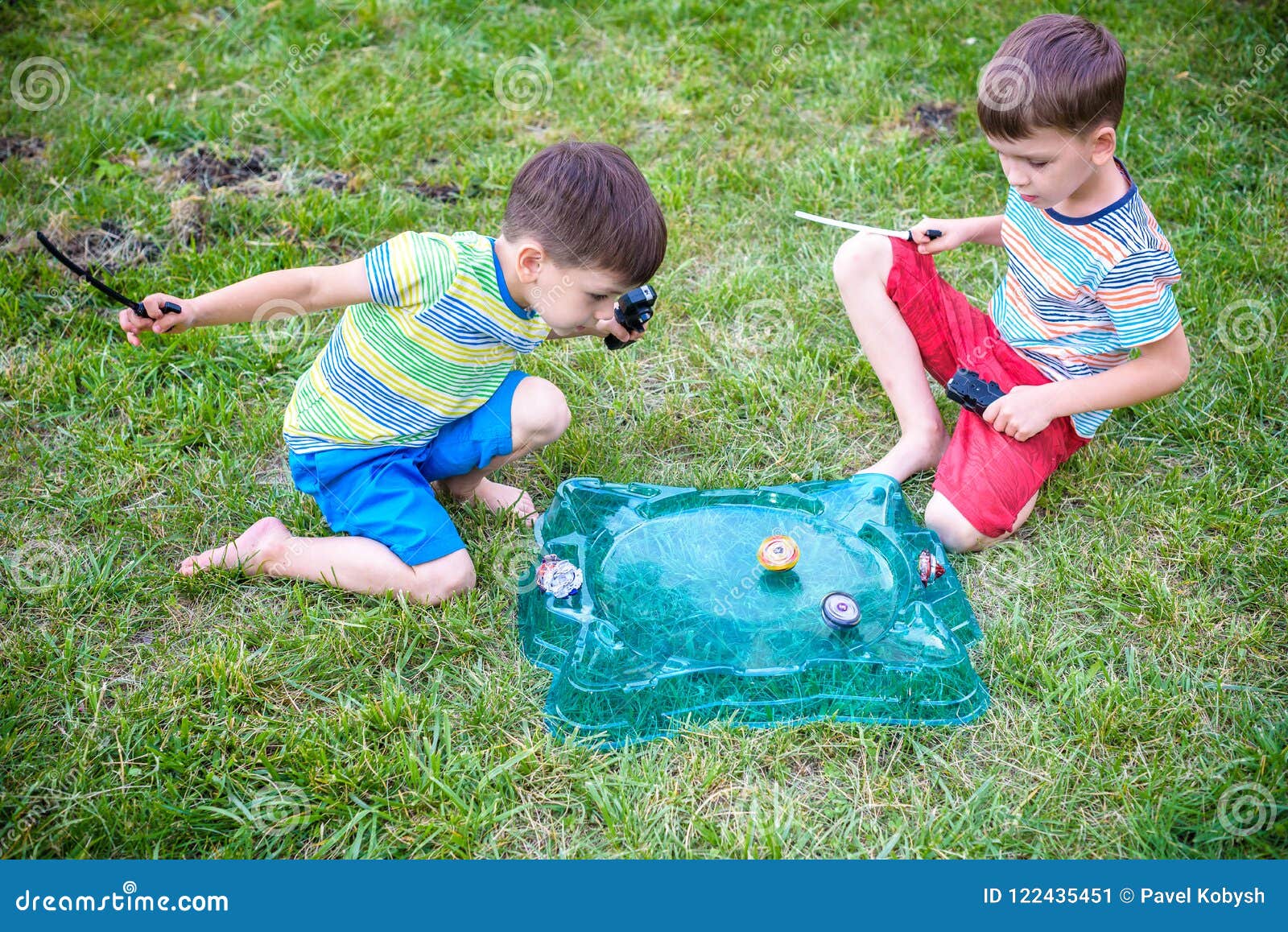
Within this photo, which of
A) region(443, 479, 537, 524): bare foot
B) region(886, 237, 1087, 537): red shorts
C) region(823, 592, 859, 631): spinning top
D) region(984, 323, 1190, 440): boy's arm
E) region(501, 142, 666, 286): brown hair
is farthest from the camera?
region(443, 479, 537, 524): bare foot

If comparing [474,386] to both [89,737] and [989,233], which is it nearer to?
[89,737]

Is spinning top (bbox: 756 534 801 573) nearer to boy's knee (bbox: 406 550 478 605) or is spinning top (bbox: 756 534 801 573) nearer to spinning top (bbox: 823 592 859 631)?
spinning top (bbox: 823 592 859 631)

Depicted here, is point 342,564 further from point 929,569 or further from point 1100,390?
point 1100,390

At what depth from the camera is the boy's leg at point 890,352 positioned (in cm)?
254

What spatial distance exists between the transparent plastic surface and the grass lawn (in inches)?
2.9

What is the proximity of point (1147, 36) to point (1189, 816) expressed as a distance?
3.32m

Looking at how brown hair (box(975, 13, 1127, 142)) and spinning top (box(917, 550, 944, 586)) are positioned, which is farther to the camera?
spinning top (box(917, 550, 944, 586))

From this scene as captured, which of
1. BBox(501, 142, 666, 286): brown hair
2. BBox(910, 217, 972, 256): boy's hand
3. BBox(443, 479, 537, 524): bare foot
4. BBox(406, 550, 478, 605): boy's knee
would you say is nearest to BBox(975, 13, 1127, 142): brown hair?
Result: BBox(910, 217, 972, 256): boy's hand

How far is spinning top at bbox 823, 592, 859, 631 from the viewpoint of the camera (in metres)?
2.09

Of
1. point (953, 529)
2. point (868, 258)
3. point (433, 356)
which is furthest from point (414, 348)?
point (953, 529)

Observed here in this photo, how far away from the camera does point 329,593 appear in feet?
7.47

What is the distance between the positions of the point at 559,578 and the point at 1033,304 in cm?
131

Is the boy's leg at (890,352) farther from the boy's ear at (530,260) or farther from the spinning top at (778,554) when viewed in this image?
the boy's ear at (530,260)

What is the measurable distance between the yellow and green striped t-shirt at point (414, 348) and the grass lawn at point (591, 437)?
0.34 m
